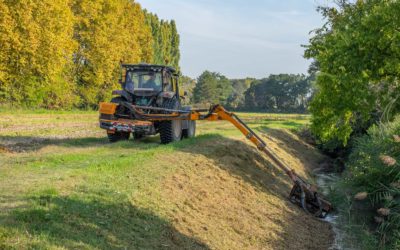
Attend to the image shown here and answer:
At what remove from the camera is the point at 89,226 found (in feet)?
25.8

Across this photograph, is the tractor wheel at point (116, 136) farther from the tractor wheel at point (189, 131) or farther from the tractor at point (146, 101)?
the tractor wheel at point (189, 131)

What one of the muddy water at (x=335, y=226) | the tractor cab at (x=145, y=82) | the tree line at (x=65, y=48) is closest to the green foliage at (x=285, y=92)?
the tree line at (x=65, y=48)

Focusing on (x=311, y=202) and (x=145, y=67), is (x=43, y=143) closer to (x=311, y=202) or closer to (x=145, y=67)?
(x=145, y=67)

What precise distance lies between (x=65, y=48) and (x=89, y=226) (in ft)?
94.1

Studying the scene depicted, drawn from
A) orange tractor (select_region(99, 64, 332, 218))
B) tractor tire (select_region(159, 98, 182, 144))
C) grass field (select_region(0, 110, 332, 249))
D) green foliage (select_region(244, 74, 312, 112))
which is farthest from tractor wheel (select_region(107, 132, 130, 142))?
green foliage (select_region(244, 74, 312, 112))

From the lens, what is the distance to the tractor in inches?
633

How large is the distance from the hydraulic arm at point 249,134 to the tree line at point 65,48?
1574 centimetres

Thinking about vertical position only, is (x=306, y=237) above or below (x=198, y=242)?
below

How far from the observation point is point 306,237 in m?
12.6

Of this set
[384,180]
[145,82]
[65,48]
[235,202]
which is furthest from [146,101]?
[65,48]

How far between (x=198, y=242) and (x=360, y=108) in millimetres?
7286

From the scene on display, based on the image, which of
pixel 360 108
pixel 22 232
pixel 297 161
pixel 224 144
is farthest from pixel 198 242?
pixel 297 161

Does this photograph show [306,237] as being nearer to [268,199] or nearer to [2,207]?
[268,199]

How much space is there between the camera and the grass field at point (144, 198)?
7637mm
